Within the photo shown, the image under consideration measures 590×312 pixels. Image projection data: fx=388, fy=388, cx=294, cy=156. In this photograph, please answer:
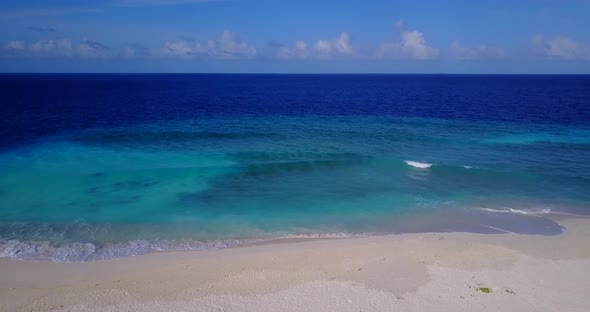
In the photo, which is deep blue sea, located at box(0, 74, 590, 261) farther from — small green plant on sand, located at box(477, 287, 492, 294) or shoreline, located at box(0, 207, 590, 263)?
small green plant on sand, located at box(477, 287, 492, 294)

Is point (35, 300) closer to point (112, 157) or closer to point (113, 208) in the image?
point (113, 208)

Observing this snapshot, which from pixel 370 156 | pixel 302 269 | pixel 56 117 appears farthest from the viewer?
pixel 56 117

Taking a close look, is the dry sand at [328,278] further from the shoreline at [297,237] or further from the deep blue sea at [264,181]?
the deep blue sea at [264,181]

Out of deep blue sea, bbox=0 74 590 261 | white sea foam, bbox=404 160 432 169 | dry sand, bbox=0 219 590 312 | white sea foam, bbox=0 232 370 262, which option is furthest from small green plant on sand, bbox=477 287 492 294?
white sea foam, bbox=404 160 432 169

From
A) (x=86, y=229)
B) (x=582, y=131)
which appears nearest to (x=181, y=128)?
(x=86, y=229)

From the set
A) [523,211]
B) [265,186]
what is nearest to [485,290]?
[523,211]
